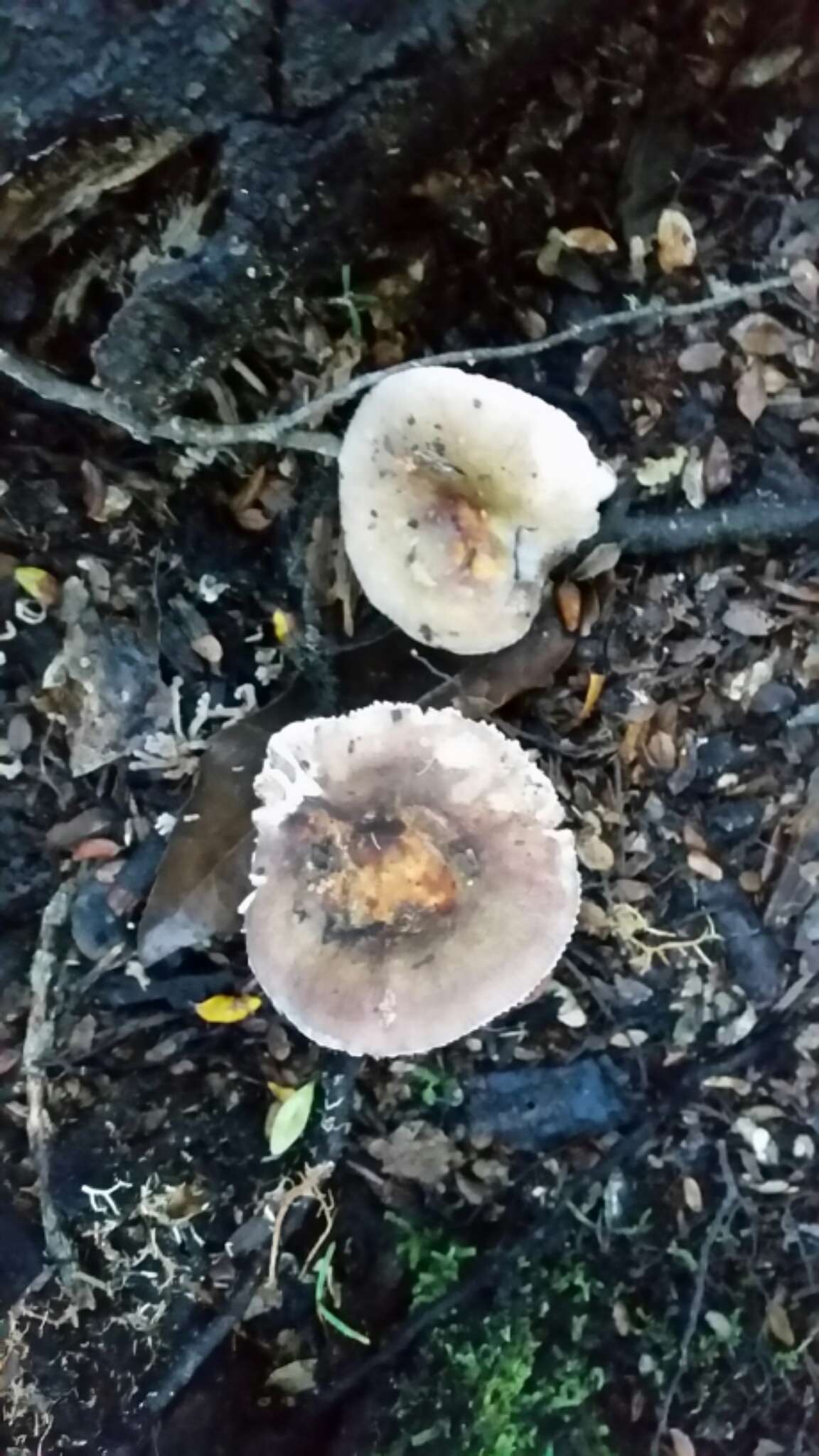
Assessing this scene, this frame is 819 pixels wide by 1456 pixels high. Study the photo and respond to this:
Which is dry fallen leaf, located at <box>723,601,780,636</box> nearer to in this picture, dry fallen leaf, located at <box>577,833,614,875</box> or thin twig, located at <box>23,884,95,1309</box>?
dry fallen leaf, located at <box>577,833,614,875</box>

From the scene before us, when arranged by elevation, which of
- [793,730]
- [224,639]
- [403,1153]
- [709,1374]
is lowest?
[709,1374]

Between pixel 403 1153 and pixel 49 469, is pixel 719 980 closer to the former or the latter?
pixel 403 1153

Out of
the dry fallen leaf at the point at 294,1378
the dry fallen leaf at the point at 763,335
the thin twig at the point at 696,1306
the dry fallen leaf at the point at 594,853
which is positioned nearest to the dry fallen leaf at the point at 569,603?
the dry fallen leaf at the point at 594,853

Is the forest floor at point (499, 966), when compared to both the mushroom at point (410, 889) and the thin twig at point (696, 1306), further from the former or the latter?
the mushroom at point (410, 889)

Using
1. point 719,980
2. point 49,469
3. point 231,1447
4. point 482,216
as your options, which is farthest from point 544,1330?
point 482,216

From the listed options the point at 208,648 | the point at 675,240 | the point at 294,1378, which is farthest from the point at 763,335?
the point at 294,1378

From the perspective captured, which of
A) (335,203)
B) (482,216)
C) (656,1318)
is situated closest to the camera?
(335,203)
